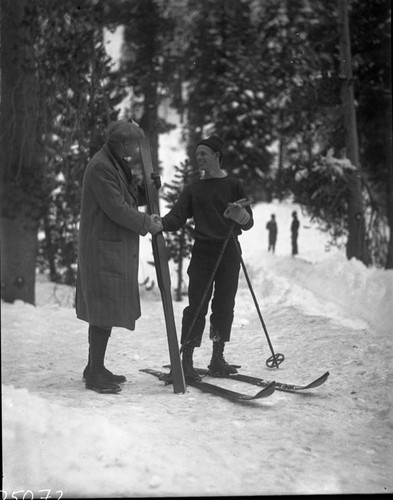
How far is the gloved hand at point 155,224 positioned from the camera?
11.1ft

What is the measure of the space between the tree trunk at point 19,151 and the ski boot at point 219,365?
70.7 inches

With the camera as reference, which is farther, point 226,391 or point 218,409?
point 226,391

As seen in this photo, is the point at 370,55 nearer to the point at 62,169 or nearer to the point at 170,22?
the point at 170,22

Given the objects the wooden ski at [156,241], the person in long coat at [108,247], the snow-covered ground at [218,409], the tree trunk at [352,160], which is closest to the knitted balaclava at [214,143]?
the wooden ski at [156,241]

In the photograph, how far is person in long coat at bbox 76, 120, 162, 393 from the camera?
3303mm

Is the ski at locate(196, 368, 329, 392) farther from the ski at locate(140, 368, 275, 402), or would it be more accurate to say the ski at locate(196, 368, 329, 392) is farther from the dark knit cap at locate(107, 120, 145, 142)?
the dark knit cap at locate(107, 120, 145, 142)

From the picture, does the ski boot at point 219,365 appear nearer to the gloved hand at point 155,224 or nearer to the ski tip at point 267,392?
the ski tip at point 267,392

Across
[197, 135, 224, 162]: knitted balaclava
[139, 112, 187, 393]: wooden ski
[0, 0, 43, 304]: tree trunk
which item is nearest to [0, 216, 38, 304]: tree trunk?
[0, 0, 43, 304]: tree trunk

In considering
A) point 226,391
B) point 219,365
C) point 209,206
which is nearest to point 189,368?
point 219,365

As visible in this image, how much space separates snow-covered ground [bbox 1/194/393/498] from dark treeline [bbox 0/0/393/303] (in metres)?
0.73

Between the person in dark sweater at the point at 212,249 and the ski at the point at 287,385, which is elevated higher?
the person in dark sweater at the point at 212,249

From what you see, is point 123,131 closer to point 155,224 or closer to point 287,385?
→ point 155,224

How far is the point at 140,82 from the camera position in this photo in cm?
435

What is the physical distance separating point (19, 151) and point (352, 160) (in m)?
5.28
